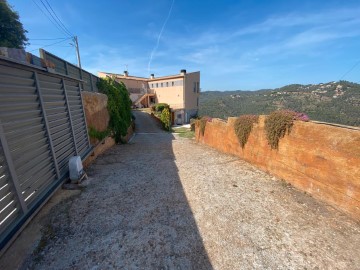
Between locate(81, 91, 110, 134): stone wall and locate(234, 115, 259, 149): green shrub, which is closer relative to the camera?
locate(81, 91, 110, 134): stone wall

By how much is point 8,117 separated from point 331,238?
6.50m

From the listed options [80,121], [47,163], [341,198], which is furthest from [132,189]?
[341,198]

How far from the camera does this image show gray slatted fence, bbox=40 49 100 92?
622cm

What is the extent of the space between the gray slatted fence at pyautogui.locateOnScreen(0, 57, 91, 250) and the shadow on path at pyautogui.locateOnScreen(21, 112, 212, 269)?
72 centimetres

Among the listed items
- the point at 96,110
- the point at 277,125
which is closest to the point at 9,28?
the point at 96,110

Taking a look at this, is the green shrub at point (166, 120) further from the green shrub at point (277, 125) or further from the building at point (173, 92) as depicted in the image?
the green shrub at point (277, 125)

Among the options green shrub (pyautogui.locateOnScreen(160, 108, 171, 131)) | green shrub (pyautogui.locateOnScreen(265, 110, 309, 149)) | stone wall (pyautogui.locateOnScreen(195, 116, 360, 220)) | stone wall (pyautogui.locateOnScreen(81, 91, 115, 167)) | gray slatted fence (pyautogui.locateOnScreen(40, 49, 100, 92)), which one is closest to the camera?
stone wall (pyautogui.locateOnScreen(195, 116, 360, 220))

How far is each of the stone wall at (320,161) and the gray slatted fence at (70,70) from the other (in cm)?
757

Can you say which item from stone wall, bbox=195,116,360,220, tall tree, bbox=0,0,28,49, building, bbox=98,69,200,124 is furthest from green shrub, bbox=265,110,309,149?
tall tree, bbox=0,0,28,49

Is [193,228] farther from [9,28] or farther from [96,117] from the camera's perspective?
[9,28]

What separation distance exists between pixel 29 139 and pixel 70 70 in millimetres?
5232

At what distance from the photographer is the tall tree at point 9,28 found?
19.6 m

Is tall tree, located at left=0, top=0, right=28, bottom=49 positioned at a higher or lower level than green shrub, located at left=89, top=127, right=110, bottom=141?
higher

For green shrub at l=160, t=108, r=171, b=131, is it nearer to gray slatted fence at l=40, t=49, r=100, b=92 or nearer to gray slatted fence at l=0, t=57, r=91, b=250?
gray slatted fence at l=40, t=49, r=100, b=92
